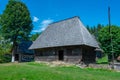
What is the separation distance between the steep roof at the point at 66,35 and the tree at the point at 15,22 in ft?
25.2

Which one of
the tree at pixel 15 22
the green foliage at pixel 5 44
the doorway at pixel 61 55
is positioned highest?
the tree at pixel 15 22

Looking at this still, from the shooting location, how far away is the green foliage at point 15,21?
42.3 metres

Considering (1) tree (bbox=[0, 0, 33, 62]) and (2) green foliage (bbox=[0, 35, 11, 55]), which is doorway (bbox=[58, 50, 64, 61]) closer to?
(1) tree (bbox=[0, 0, 33, 62])

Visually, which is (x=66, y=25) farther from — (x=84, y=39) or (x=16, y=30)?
(x=16, y=30)

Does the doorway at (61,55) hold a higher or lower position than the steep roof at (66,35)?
lower

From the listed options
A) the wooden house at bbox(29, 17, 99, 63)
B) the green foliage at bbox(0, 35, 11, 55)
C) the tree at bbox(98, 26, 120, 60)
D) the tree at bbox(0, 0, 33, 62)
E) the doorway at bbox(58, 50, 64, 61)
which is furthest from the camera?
the green foliage at bbox(0, 35, 11, 55)

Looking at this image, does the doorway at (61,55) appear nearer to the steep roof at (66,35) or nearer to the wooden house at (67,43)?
the wooden house at (67,43)

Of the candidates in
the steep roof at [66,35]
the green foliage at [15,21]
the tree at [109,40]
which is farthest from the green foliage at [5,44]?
the tree at [109,40]

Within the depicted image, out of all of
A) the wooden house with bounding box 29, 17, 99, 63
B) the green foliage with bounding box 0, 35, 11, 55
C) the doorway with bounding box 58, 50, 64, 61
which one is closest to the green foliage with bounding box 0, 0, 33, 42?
the green foliage with bounding box 0, 35, 11, 55

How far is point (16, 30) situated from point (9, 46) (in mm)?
5801

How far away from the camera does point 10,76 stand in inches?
620

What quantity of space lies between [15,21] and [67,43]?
672 inches

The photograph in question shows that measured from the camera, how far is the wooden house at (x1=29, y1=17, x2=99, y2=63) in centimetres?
2925

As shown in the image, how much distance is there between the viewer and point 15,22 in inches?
1674
